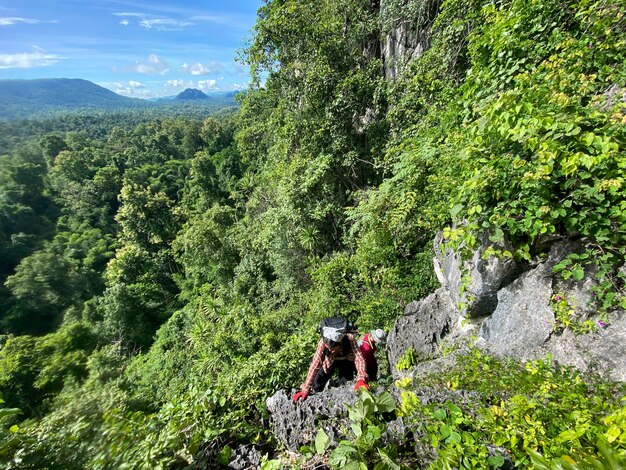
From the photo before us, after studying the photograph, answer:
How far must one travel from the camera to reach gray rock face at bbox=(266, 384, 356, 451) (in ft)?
9.17

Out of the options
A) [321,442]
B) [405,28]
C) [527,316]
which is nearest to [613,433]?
[527,316]

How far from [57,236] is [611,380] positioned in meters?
56.0

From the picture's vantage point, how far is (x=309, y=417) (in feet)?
9.81

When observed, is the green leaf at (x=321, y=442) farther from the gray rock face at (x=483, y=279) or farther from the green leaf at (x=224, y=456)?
the gray rock face at (x=483, y=279)

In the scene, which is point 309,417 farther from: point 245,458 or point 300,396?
point 245,458

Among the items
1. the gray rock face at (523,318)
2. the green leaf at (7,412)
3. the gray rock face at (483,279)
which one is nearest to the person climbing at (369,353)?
the gray rock face at (483,279)

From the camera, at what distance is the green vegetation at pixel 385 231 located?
1978 mm

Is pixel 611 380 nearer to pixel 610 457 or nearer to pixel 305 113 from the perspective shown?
pixel 610 457

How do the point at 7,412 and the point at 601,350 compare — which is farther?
the point at 601,350

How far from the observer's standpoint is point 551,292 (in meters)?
2.80

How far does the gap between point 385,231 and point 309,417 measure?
4.43m

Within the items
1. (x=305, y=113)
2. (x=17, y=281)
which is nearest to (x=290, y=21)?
(x=305, y=113)

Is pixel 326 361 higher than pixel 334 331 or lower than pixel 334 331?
lower

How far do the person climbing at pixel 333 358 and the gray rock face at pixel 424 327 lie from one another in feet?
2.64
